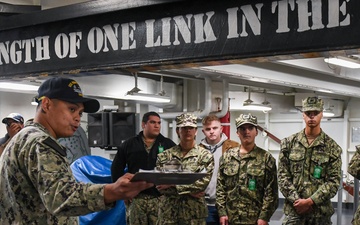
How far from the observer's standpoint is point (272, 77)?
7129 mm

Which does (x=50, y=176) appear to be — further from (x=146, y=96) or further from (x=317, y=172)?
(x=146, y=96)

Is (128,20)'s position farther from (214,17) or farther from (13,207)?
(13,207)

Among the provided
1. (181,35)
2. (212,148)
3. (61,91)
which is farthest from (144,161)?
(61,91)

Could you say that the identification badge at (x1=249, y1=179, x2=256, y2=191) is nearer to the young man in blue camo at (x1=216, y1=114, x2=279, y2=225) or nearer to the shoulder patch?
the young man in blue camo at (x1=216, y1=114, x2=279, y2=225)

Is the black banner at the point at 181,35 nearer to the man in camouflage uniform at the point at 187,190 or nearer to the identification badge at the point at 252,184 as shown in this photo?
the man in camouflage uniform at the point at 187,190

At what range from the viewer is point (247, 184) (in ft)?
16.3

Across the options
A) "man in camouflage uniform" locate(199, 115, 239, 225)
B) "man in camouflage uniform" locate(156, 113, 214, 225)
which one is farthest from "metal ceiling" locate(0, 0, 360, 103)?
"man in camouflage uniform" locate(156, 113, 214, 225)

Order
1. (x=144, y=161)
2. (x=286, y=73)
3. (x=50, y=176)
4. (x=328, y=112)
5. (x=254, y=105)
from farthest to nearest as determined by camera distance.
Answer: (x=328, y=112) < (x=254, y=105) < (x=286, y=73) < (x=144, y=161) < (x=50, y=176)

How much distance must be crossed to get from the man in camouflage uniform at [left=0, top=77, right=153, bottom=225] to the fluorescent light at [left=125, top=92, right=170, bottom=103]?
5.52 m

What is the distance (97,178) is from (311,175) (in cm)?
317

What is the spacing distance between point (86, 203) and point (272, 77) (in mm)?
5473

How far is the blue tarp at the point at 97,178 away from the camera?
21.6 ft

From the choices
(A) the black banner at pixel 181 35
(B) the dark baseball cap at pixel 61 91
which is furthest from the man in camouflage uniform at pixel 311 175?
(B) the dark baseball cap at pixel 61 91

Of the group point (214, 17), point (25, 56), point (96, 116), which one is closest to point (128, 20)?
point (214, 17)
